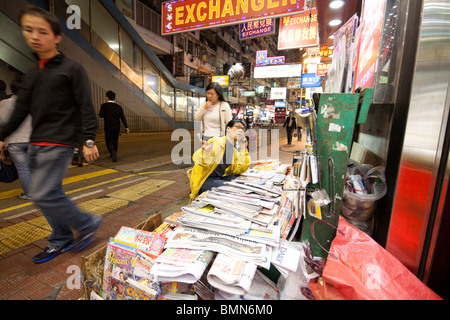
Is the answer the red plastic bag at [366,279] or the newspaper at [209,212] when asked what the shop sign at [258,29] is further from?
the red plastic bag at [366,279]

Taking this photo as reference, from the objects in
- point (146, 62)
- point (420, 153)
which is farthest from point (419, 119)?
point (146, 62)

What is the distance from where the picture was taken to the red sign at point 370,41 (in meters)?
2.00

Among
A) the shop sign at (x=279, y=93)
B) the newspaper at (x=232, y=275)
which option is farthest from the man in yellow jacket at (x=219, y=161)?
the shop sign at (x=279, y=93)

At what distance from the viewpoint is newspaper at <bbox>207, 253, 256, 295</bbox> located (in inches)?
40.6

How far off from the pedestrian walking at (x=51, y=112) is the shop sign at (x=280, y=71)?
36.4 ft

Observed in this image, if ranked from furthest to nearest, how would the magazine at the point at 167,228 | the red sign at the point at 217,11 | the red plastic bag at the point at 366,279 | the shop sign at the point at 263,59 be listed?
the shop sign at the point at 263,59 → the red sign at the point at 217,11 → the magazine at the point at 167,228 → the red plastic bag at the point at 366,279

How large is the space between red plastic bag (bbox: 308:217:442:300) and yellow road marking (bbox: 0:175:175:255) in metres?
2.60

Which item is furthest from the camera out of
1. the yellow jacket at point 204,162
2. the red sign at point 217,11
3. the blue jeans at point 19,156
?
the red sign at point 217,11

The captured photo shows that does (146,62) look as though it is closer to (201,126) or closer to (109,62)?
(109,62)

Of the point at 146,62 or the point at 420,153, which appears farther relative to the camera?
the point at 146,62

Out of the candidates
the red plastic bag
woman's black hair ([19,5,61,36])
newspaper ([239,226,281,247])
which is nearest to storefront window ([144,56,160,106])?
woman's black hair ([19,5,61,36])

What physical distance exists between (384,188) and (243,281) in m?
1.30

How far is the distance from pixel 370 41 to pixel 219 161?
2.06 metres

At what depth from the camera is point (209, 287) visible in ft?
3.95
